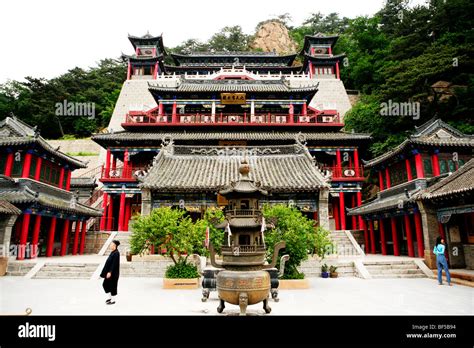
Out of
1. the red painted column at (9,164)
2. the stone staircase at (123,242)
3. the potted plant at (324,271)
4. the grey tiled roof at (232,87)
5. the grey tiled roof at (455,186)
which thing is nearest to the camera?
the grey tiled roof at (455,186)

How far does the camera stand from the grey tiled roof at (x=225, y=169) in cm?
1492

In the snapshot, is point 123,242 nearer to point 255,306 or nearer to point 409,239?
point 255,306

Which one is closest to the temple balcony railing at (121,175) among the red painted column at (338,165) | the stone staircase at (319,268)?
the stone staircase at (319,268)

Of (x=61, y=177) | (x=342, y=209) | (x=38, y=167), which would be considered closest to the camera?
(x=38, y=167)

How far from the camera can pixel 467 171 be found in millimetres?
13336

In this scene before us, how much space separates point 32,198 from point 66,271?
4.39 m

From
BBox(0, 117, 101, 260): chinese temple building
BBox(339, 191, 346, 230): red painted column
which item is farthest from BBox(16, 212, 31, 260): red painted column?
BBox(339, 191, 346, 230): red painted column

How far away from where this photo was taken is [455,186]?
12.5 metres

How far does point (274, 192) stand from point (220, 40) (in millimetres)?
63007

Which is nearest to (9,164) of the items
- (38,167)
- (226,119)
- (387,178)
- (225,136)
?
(38,167)

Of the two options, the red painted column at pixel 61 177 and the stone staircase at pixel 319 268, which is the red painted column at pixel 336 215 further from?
the red painted column at pixel 61 177

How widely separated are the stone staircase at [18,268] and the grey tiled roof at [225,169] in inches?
252
